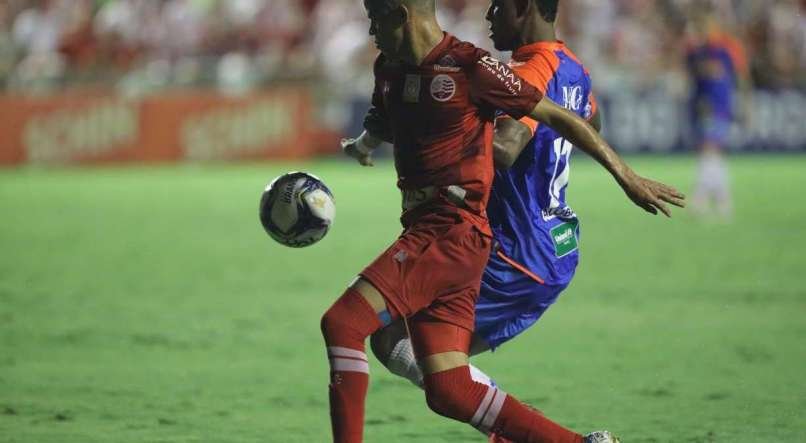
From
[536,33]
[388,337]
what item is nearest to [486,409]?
[388,337]

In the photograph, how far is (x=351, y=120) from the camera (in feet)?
86.4

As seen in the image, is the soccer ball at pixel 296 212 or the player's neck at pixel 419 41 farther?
the soccer ball at pixel 296 212

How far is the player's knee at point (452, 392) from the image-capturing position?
5.22 meters

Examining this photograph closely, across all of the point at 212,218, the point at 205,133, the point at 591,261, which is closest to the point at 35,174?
the point at 205,133

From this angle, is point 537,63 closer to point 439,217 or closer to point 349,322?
point 439,217

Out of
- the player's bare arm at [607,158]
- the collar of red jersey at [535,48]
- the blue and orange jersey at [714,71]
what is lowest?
the player's bare arm at [607,158]

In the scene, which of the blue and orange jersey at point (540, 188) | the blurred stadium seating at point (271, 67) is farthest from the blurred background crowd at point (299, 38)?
the blue and orange jersey at point (540, 188)

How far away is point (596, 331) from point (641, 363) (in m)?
1.26

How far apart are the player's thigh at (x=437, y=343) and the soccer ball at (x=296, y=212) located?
0.81 meters

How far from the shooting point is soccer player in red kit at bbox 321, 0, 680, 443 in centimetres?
518

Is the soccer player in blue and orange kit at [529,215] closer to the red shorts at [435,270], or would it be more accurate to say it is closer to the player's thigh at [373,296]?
the red shorts at [435,270]

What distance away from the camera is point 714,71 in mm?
Result: 17609

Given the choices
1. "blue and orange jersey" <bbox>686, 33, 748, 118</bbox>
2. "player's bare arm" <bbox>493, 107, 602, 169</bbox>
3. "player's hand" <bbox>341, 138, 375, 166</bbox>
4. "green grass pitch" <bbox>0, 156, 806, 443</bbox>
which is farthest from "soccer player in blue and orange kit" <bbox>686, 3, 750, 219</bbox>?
"player's bare arm" <bbox>493, 107, 602, 169</bbox>

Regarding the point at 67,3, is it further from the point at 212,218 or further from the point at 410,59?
the point at 410,59
